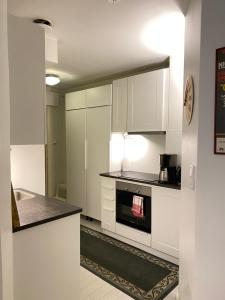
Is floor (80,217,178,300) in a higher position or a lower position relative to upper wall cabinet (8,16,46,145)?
lower

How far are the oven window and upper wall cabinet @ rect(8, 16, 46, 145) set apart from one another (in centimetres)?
182

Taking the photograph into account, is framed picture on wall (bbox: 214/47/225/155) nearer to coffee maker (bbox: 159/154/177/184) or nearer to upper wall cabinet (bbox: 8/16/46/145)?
upper wall cabinet (bbox: 8/16/46/145)

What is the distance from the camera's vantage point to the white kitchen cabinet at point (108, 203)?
3170 millimetres

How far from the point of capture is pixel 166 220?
254cm

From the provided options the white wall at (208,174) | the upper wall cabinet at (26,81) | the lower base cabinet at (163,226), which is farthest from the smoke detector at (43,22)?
the lower base cabinet at (163,226)

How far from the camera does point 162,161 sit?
2709 mm

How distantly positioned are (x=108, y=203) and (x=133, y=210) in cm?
51

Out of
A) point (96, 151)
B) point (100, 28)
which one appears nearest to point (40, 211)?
point (100, 28)

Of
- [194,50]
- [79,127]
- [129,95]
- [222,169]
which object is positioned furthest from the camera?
[79,127]

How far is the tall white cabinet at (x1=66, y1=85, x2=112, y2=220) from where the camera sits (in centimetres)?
351

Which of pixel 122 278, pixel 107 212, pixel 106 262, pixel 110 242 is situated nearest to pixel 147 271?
pixel 122 278

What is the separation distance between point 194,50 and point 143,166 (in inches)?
89.3

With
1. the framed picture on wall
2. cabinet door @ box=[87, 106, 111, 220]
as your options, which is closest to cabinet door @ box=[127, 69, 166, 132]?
cabinet door @ box=[87, 106, 111, 220]

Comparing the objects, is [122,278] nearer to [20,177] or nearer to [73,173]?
[20,177]
